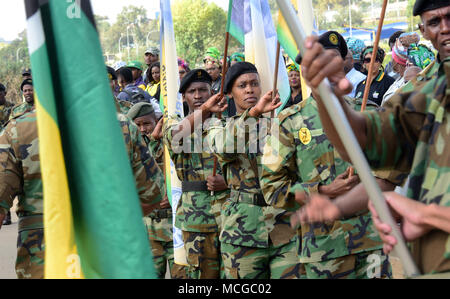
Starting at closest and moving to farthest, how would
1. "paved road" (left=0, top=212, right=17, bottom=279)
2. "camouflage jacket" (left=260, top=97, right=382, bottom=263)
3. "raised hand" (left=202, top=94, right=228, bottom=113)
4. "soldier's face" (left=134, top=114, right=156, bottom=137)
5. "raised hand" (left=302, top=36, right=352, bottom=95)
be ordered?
1. "raised hand" (left=302, top=36, right=352, bottom=95)
2. "camouflage jacket" (left=260, top=97, right=382, bottom=263)
3. "raised hand" (left=202, top=94, right=228, bottom=113)
4. "soldier's face" (left=134, top=114, right=156, bottom=137)
5. "paved road" (left=0, top=212, right=17, bottom=279)

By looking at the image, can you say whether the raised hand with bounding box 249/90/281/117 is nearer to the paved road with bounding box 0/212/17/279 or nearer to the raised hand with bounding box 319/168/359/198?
the raised hand with bounding box 319/168/359/198

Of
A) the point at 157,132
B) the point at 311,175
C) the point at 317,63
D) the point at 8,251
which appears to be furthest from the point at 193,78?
the point at 317,63

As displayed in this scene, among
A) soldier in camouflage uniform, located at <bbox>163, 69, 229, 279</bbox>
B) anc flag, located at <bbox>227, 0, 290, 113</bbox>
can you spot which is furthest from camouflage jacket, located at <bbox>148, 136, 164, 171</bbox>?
anc flag, located at <bbox>227, 0, 290, 113</bbox>

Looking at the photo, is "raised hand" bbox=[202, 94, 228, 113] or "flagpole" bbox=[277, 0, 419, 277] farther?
"raised hand" bbox=[202, 94, 228, 113]

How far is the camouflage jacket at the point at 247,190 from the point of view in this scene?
5336 millimetres

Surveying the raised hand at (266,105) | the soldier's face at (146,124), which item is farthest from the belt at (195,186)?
the raised hand at (266,105)

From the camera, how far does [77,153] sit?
222 cm

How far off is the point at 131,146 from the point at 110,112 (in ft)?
7.67

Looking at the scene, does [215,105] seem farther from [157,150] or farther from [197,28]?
[197,28]

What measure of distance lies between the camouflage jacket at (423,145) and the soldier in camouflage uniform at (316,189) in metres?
1.86

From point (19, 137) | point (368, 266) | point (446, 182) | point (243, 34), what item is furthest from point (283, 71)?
point (446, 182)

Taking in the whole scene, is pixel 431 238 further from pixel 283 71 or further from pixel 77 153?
pixel 283 71

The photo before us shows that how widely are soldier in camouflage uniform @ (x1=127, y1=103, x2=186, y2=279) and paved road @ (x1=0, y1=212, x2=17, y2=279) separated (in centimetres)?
184

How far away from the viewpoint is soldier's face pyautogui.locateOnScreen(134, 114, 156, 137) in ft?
24.1
